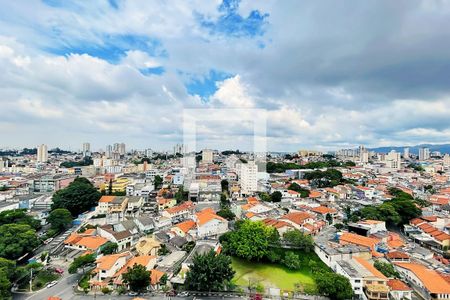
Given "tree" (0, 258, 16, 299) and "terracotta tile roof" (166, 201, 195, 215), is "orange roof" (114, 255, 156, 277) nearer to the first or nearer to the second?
"tree" (0, 258, 16, 299)

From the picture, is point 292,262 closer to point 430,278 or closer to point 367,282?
point 367,282

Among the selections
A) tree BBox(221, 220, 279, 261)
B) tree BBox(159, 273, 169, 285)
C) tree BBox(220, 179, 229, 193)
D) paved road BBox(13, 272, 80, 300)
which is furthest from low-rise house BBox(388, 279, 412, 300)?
tree BBox(220, 179, 229, 193)

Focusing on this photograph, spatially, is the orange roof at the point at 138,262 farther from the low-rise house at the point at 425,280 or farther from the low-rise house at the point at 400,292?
the low-rise house at the point at 425,280

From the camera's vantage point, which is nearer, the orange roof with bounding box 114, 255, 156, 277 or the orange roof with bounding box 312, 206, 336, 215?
the orange roof with bounding box 114, 255, 156, 277

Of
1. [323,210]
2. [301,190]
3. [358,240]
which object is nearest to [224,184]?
[301,190]

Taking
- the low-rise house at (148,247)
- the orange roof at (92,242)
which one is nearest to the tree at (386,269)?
the low-rise house at (148,247)
